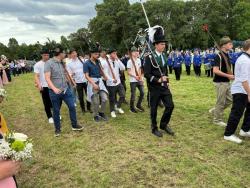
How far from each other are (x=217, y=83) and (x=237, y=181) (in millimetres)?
3445

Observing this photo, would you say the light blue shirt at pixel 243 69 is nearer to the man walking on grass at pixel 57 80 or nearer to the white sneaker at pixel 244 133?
the white sneaker at pixel 244 133

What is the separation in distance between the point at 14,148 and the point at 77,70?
25.2ft

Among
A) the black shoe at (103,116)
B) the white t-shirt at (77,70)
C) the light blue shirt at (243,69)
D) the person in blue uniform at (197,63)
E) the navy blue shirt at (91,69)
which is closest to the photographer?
the light blue shirt at (243,69)

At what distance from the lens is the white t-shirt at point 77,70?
10.5 m

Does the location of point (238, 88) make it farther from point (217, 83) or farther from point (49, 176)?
point (49, 176)

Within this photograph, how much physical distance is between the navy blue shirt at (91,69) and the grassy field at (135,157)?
4.26 feet

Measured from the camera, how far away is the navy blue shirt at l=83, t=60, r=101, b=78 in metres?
8.80

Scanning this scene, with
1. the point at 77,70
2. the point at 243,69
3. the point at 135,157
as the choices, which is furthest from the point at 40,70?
the point at 243,69

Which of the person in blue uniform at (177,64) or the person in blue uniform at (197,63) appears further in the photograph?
the person in blue uniform at (197,63)

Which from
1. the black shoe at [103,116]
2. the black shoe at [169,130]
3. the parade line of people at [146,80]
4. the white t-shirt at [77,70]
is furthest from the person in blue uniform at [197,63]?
the black shoe at [169,130]

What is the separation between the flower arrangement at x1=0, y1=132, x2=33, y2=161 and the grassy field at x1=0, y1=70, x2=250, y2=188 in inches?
92.4

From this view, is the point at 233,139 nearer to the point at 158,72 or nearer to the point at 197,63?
the point at 158,72

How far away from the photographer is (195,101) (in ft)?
38.1

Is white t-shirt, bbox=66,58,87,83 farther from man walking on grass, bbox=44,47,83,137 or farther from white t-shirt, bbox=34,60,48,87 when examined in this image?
man walking on grass, bbox=44,47,83,137
